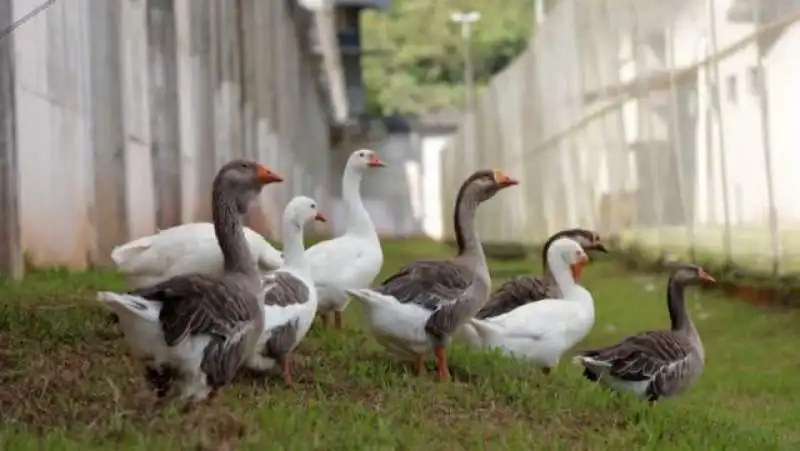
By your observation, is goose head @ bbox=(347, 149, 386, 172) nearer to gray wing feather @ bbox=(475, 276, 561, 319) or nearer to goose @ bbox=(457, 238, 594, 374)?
gray wing feather @ bbox=(475, 276, 561, 319)

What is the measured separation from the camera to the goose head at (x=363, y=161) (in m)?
9.59

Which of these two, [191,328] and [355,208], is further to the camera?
[355,208]

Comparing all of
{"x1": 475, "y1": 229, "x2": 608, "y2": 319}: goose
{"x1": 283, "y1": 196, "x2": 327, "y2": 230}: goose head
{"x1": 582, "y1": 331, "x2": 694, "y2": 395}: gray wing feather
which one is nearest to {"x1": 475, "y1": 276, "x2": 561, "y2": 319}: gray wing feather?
{"x1": 475, "y1": 229, "x2": 608, "y2": 319}: goose

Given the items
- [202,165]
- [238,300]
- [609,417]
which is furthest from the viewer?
[202,165]

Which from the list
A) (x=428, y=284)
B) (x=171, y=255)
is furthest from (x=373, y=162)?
(x=428, y=284)

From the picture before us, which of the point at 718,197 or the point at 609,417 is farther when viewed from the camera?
the point at 718,197

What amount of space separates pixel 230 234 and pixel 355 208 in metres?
3.32

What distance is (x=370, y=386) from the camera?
6293 mm

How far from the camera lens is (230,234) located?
19.4 feet

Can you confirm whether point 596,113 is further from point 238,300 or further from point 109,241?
point 238,300

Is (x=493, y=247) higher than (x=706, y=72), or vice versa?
(x=706, y=72)

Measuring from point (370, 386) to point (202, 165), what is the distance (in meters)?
14.4

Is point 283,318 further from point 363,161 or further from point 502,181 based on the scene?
point 363,161

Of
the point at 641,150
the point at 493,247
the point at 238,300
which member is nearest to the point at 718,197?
the point at 641,150
